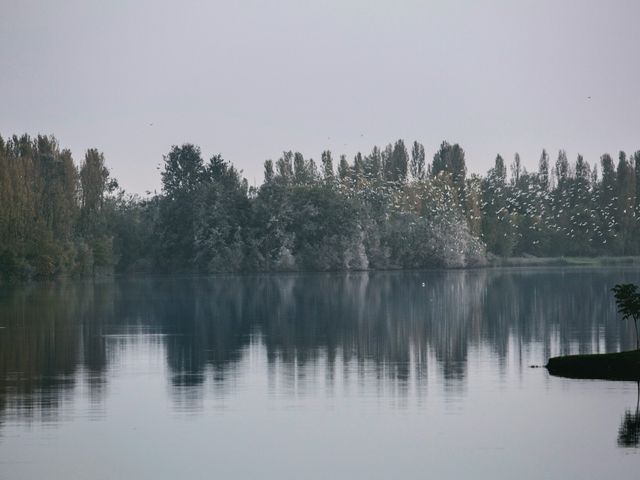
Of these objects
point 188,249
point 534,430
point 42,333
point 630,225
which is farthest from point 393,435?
point 630,225

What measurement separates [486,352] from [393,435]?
15302 millimetres

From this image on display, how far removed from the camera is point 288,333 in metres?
47.6

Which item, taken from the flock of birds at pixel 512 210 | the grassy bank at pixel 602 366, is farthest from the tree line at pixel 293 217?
the grassy bank at pixel 602 366

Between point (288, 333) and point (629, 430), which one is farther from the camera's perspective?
point (288, 333)

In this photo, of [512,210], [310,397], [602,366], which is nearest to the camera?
[310,397]

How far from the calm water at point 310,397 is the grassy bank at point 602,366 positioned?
0.62 meters

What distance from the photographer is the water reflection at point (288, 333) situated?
33031mm

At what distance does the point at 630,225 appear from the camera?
15438 centimetres

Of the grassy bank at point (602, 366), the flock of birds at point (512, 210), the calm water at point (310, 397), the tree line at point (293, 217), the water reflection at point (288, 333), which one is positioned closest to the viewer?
the calm water at point (310, 397)

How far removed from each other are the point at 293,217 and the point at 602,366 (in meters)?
96.7

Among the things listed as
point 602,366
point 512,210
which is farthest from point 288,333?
point 512,210

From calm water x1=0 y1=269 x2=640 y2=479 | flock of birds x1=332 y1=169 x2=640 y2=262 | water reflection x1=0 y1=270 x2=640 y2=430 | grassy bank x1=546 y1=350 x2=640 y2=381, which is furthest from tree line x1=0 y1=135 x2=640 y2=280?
grassy bank x1=546 y1=350 x2=640 y2=381

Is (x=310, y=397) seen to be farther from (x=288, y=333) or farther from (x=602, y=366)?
(x=288, y=333)

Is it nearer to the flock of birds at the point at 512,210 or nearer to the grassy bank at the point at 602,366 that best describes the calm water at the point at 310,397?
the grassy bank at the point at 602,366
